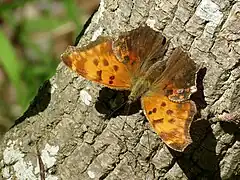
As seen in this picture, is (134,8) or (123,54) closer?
(134,8)

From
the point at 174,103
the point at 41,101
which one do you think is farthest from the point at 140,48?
the point at 41,101

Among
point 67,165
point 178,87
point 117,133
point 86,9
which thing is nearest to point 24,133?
point 67,165

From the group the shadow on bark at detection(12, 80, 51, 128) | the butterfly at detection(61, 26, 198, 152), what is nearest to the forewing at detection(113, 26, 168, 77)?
the butterfly at detection(61, 26, 198, 152)

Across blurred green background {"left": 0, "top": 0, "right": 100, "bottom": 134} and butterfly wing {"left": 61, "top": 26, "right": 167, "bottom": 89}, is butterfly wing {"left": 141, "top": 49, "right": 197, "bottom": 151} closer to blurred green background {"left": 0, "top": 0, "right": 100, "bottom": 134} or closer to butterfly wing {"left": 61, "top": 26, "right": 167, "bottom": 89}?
butterfly wing {"left": 61, "top": 26, "right": 167, "bottom": 89}

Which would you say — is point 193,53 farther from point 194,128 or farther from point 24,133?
point 24,133

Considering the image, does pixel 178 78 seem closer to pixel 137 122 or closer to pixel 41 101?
pixel 137 122

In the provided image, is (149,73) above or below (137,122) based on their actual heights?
above
